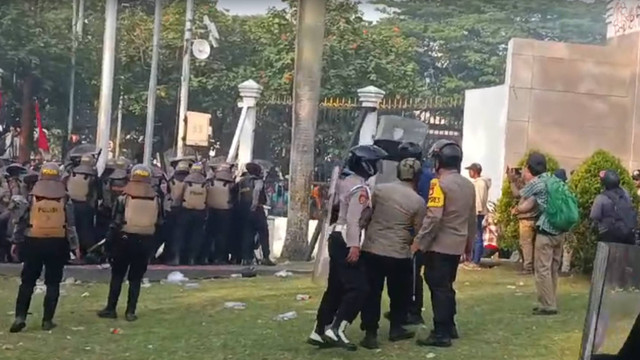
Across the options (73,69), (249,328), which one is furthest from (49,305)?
(73,69)

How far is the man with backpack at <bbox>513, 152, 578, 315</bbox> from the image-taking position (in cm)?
946

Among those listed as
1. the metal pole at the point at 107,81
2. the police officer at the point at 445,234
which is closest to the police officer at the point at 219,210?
the police officer at the point at 445,234

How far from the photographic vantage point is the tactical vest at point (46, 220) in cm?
902

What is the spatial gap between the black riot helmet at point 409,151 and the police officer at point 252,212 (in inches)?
251

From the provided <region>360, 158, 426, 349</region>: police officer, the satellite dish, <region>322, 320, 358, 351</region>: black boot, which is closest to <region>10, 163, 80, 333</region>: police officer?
<region>322, 320, 358, 351</region>: black boot

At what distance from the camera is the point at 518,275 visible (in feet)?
44.3

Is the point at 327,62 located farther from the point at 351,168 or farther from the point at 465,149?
the point at 351,168

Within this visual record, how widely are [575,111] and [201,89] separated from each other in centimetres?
1641

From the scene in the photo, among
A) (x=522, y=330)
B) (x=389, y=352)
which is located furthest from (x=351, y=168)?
(x=522, y=330)

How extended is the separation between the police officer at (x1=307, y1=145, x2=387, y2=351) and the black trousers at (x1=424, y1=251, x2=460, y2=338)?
60 centimetres

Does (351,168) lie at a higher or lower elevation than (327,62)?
lower

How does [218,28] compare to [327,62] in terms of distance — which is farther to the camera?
[218,28]

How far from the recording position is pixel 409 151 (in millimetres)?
8836

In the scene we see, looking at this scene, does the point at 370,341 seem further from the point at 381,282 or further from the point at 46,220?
the point at 46,220
